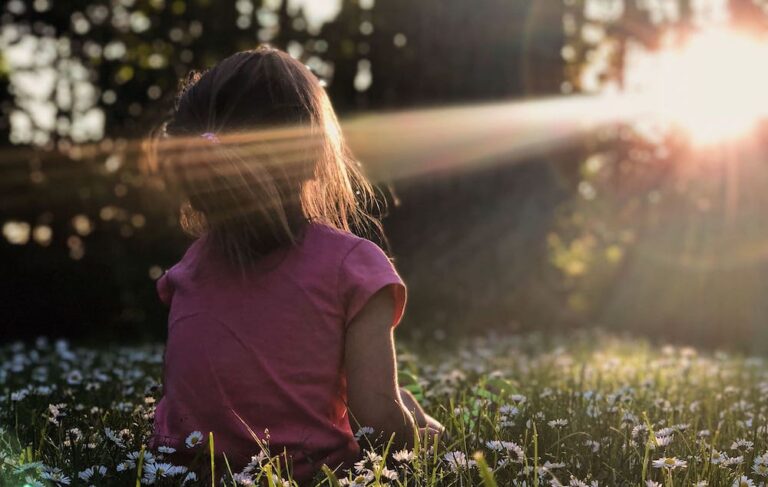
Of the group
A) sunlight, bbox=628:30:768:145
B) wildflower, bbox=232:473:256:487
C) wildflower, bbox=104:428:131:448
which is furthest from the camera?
sunlight, bbox=628:30:768:145

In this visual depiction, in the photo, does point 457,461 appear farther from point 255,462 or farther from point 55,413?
point 55,413

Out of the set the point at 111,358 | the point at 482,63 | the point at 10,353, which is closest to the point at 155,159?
the point at 111,358

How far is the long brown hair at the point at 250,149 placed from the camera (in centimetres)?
227

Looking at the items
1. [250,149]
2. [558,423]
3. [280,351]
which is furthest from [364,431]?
[250,149]

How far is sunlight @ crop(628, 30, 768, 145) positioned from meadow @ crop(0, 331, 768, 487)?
31.2 feet

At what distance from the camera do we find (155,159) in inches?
96.9

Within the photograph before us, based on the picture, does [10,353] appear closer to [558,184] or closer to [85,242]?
[85,242]

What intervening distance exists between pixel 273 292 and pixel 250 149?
1.29ft

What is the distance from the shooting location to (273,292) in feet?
7.75

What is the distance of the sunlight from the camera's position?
1349 centimetres

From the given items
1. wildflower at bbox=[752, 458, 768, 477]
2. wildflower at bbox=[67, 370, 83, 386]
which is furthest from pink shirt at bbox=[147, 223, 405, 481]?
wildflower at bbox=[67, 370, 83, 386]

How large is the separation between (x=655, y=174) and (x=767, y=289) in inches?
96.2

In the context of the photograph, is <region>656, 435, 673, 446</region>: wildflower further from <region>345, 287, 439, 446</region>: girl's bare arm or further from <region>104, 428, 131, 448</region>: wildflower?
<region>104, 428, 131, 448</region>: wildflower

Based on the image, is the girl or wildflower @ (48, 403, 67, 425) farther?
wildflower @ (48, 403, 67, 425)
